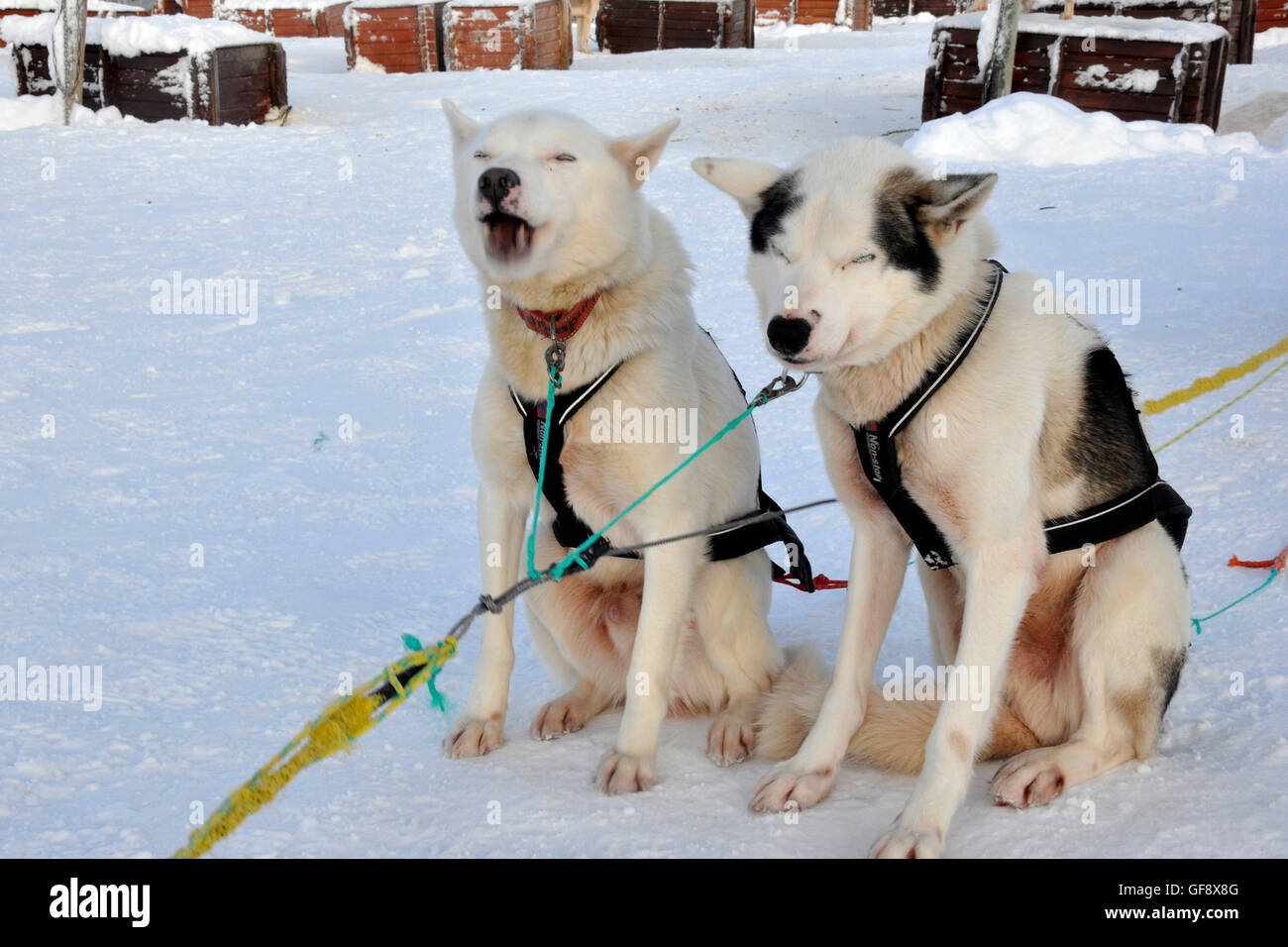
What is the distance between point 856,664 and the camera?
2.39 meters

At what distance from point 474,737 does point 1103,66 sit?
938 cm

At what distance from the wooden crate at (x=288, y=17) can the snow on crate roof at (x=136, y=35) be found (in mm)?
11353

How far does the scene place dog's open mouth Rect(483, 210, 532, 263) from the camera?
7.94 ft

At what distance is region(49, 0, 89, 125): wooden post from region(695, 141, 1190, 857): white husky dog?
983 cm

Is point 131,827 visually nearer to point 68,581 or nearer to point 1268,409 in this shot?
point 68,581

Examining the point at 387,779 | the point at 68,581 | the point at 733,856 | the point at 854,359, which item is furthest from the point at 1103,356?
the point at 68,581

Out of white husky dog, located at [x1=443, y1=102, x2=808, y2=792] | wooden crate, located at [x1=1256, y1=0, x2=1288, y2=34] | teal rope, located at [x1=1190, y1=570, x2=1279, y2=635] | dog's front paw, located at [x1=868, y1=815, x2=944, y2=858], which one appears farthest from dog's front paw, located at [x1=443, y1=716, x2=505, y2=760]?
wooden crate, located at [x1=1256, y1=0, x2=1288, y2=34]

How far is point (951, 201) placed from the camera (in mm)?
2090

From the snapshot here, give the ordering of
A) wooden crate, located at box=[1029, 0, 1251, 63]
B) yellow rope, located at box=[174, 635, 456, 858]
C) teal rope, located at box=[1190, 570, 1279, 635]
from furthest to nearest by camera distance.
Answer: wooden crate, located at box=[1029, 0, 1251, 63], teal rope, located at box=[1190, 570, 1279, 635], yellow rope, located at box=[174, 635, 456, 858]

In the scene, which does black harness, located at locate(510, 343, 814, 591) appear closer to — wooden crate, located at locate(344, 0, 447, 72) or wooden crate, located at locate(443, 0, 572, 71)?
wooden crate, located at locate(443, 0, 572, 71)

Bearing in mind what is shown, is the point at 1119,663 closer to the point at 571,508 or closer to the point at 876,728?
the point at 876,728

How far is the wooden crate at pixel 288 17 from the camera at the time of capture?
21.7 meters

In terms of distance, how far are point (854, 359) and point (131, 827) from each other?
1619mm

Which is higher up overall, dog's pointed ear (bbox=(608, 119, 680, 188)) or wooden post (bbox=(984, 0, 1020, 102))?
wooden post (bbox=(984, 0, 1020, 102))
